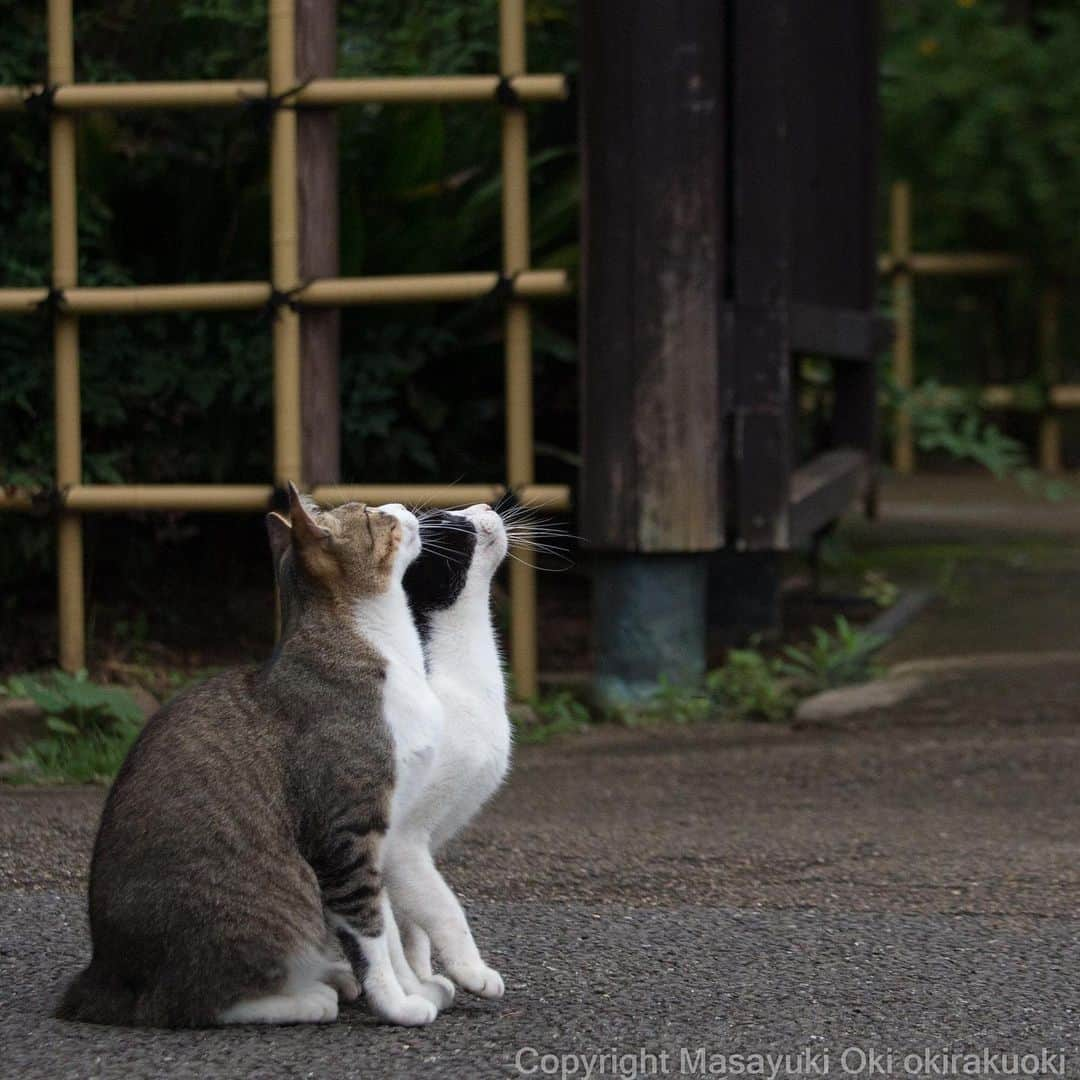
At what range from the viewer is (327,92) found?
191 inches

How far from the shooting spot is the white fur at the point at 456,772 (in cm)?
257

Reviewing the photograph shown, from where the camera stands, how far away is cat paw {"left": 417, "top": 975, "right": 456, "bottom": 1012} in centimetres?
259

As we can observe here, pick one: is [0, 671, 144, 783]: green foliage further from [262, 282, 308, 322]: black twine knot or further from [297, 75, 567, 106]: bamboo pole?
[297, 75, 567, 106]: bamboo pole

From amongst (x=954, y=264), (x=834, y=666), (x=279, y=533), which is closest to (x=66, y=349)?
(x=834, y=666)

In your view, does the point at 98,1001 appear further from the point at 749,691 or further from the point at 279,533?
the point at 749,691

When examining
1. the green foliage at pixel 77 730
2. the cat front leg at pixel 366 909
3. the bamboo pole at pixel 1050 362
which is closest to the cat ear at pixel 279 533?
the cat front leg at pixel 366 909

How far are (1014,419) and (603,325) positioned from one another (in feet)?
20.0

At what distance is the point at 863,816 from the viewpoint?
3.99 metres

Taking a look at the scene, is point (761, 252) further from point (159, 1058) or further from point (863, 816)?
point (159, 1058)

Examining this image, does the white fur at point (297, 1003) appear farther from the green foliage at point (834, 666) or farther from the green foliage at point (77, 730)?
the green foliage at point (834, 666)

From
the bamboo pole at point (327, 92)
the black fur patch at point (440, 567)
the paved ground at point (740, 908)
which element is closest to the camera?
the paved ground at point (740, 908)

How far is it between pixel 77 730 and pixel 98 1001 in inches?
82.9

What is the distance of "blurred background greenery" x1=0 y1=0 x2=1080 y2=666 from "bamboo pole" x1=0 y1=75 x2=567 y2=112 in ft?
0.45

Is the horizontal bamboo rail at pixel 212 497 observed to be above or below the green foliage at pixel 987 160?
below
